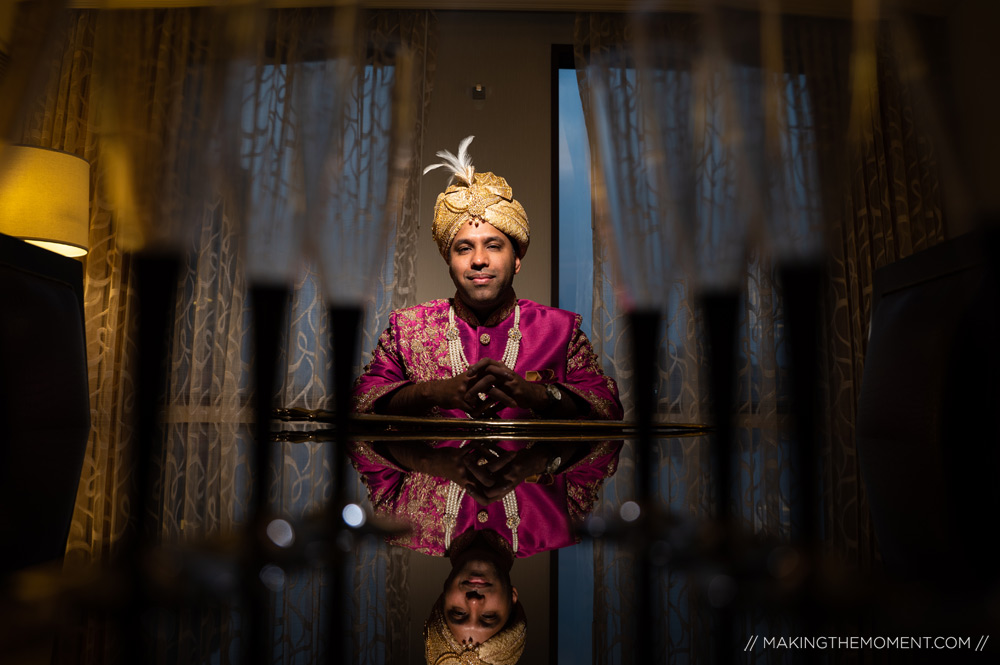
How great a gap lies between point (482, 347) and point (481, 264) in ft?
0.73

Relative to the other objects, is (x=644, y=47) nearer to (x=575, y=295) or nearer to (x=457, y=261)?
(x=457, y=261)

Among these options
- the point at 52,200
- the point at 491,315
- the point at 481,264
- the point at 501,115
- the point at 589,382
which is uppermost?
the point at 501,115

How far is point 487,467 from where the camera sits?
17.3 inches

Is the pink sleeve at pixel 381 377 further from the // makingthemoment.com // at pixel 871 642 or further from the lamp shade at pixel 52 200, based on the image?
the // makingthemoment.com // at pixel 871 642

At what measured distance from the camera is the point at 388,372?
5.34 ft

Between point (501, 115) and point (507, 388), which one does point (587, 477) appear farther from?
point (501, 115)

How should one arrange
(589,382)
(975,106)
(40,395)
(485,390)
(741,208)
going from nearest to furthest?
1. (975,106)
2. (741,208)
3. (40,395)
4. (485,390)
5. (589,382)

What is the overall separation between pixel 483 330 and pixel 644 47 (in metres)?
1.22

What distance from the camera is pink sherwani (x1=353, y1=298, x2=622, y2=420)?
1.60m

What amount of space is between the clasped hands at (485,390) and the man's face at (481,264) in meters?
0.41

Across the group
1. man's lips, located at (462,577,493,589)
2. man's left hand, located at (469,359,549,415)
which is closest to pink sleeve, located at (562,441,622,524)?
man's lips, located at (462,577,493,589)

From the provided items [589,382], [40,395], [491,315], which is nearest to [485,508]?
[40,395]

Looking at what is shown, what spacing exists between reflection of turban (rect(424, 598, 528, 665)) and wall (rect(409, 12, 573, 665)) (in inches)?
101

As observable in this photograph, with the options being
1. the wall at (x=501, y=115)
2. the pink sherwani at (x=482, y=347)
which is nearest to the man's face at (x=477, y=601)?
the pink sherwani at (x=482, y=347)
